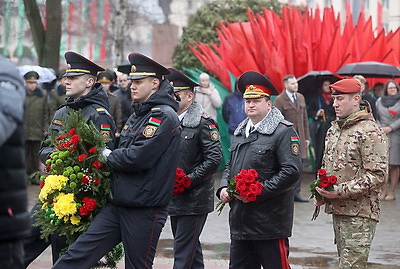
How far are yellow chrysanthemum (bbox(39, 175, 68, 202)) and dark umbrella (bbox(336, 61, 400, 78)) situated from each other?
32.5 feet

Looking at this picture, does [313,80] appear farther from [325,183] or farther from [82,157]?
[82,157]

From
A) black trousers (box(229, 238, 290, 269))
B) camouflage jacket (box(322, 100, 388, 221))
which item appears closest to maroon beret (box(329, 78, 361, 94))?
camouflage jacket (box(322, 100, 388, 221))

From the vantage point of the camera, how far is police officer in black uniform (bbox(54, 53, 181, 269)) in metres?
6.75

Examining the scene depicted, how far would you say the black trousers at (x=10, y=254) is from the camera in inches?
184

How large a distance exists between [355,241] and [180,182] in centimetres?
173

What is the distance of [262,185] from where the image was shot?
7164 mm

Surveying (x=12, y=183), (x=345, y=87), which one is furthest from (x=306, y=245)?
(x=12, y=183)

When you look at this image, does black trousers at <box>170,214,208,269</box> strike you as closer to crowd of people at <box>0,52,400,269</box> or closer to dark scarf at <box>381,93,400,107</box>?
crowd of people at <box>0,52,400,269</box>

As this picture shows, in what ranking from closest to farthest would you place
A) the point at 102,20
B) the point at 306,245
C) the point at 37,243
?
the point at 37,243, the point at 306,245, the point at 102,20

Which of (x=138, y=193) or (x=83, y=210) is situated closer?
(x=138, y=193)

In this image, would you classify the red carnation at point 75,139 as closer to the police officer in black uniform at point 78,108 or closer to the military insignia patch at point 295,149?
the police officer in black uniform at point 78,108

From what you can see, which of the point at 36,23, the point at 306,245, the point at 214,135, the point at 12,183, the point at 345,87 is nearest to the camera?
the point at 12,183

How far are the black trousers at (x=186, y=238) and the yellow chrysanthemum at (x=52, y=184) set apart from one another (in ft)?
5.44

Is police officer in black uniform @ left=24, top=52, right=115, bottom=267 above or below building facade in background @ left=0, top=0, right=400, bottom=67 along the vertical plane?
above
